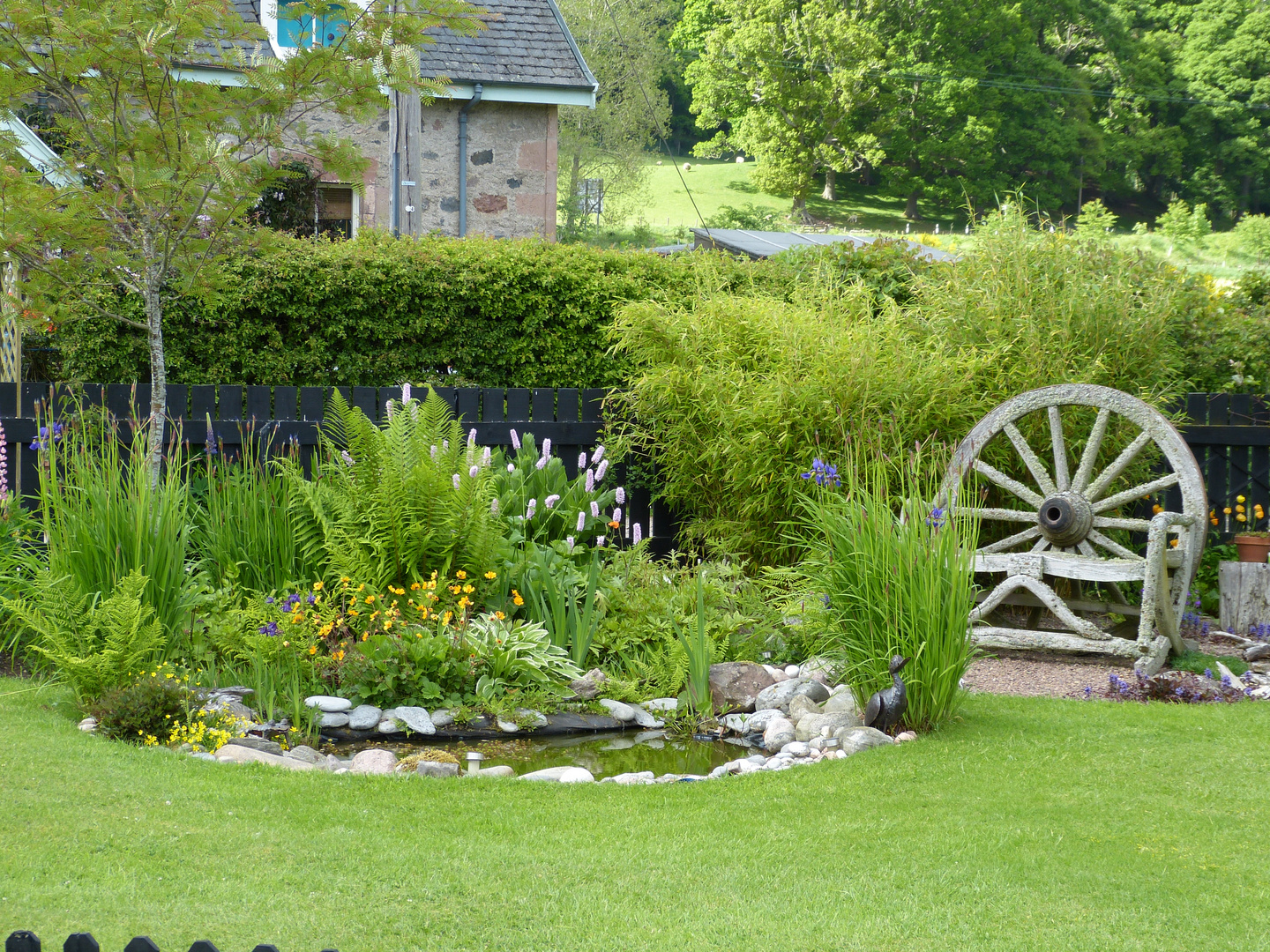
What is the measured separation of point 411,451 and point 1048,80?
40.3m

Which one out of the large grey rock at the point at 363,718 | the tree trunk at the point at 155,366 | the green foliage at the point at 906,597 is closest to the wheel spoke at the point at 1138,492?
the green foliage at the point at 906,597

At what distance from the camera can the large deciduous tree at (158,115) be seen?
173 inches

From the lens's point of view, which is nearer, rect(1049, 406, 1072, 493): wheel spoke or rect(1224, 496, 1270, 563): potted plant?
rect(1049, 406, 1072, 493): wheel spoke

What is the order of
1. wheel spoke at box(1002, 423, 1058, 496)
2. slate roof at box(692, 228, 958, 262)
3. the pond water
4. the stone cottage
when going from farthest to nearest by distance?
1. slate roof at box(692, 228, 958, 262)
2. the stone cottage
3. wheel spoke at box(1002, 423, 1058, 496)
4. the pond water

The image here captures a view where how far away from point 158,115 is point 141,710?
255 cm

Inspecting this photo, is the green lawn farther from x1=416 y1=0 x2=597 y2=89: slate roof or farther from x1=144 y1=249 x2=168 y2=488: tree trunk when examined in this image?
x1=416 y1=0 x2=597 y2=89: slate roof

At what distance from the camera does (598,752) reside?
441cm

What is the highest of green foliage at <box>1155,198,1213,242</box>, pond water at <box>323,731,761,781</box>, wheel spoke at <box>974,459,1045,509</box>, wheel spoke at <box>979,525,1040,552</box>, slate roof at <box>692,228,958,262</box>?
green foliage at <box>1155,198,1213,242</box>

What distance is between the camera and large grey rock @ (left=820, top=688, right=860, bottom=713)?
4.54 m

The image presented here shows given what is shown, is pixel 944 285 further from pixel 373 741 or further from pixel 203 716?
pixel 203 716

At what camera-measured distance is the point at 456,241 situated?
7398 mm

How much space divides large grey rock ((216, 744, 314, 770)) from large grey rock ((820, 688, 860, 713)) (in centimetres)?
208

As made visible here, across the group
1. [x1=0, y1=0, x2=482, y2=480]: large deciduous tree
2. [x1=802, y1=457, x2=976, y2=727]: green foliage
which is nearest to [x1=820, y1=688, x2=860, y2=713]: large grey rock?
[x1=802, y1=457, x2=976, y2=727]: green foliage

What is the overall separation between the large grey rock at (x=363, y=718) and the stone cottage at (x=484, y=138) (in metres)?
8.39
